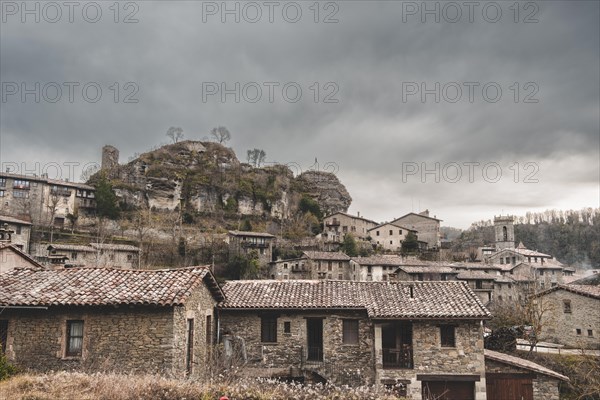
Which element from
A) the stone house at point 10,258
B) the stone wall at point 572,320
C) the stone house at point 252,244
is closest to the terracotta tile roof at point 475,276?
the stone wall at point 572,320

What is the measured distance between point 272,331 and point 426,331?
7.25m

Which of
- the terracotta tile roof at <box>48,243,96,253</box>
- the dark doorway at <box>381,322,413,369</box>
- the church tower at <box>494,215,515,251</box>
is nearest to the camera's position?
the dark doorway at <box>381,322,413,369</box>

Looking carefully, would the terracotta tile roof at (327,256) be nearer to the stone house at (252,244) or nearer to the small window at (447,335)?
the stone house at (252,244)

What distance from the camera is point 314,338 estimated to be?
21.7m

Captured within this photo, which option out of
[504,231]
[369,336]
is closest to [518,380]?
[369,336]

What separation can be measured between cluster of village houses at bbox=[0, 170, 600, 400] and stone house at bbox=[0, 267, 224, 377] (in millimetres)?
36

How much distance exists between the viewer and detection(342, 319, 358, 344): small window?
21.3 m

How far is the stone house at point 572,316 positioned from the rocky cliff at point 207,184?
Answer: 191 ft

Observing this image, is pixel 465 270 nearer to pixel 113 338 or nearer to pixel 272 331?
pixel 272 331

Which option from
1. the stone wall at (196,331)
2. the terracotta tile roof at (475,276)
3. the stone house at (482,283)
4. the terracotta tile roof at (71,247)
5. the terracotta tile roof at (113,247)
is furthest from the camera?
the terracotta tile roof at (475,276)

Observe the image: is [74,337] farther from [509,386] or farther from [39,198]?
[39,198]

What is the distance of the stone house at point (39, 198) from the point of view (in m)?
67.7

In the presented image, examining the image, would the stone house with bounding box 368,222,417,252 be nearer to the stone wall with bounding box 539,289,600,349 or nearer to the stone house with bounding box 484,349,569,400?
the stone wall with bounding box 539,289,600,349

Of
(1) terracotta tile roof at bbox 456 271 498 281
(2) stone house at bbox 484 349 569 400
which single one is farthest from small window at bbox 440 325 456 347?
(1) terracotta tile roof at bbox 456 271 498 281
